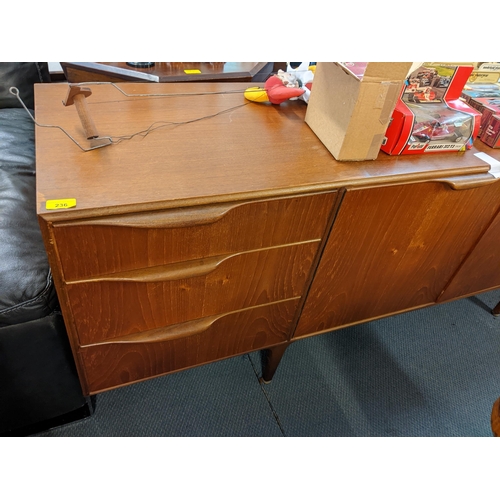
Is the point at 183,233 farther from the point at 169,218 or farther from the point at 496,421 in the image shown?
the point at 496,421

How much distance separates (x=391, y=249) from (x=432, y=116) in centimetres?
32

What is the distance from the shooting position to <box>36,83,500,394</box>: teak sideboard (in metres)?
0.66

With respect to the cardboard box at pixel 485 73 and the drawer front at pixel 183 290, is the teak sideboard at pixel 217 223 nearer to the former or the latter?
the drawer front at pixel 183 290

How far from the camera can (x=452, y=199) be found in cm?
92

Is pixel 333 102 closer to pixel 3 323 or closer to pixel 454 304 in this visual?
pixel 3 323

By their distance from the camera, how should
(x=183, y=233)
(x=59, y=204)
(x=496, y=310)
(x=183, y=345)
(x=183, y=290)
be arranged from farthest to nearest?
→ (x=496, y=310), (x=183, y=345), (x=183, y=290), (x=183, y=233), (x=59, y=204)

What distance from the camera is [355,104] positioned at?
2.38 ft

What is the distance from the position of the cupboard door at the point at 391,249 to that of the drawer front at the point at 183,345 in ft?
0.32

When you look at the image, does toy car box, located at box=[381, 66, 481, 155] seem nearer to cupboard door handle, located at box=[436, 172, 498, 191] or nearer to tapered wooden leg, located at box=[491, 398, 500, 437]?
cupboard door handle, located at box=[436, 172, 498, 191]

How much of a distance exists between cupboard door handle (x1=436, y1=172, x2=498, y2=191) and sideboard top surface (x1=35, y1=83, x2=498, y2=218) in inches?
0.6

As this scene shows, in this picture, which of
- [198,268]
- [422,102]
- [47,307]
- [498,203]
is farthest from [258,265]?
[498,203]

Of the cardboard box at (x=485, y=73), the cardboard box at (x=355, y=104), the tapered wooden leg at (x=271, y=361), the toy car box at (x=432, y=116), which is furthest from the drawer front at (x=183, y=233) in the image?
the cardboard box at (x=485, y=73)

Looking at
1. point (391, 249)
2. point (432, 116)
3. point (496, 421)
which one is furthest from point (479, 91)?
point (496, 421)

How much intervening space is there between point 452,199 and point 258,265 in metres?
0.50
